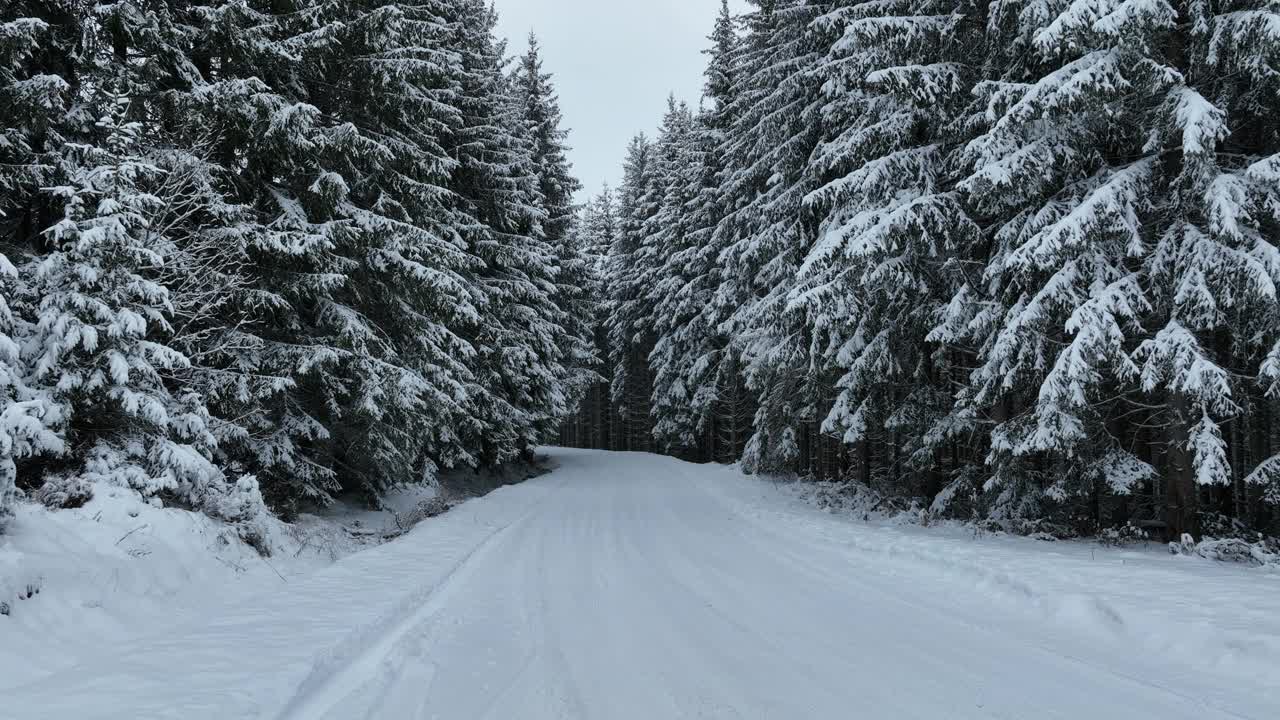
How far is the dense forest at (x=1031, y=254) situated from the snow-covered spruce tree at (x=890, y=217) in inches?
2.1

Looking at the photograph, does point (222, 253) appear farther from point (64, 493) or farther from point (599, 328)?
point (599, 328)

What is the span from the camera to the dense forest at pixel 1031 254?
23.4 feet

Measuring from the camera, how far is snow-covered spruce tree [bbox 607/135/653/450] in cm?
3641

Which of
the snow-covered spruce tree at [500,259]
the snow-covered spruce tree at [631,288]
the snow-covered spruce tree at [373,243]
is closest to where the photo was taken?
the snow-covered spruce tree at [373,243]

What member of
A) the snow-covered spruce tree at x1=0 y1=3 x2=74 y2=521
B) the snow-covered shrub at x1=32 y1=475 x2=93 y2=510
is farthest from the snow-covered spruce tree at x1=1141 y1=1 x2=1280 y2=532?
the snow-covered spruce tree at x1=0 y1=3 x2=74 y2=521

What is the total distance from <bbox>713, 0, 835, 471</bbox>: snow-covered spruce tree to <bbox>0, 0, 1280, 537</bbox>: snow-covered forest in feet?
0.47

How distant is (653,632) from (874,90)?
11.4 m

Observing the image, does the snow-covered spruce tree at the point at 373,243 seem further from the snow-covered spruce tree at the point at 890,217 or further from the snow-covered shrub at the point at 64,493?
the snow-covered spruce tree at the point at 890,217

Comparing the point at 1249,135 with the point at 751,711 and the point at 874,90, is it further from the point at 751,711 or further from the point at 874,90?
the point at 751,711

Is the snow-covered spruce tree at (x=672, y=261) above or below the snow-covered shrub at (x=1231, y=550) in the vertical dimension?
above

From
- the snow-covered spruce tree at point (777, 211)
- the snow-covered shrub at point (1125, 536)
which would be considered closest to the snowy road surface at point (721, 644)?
the snow-covered shrub at point (1125, 536)

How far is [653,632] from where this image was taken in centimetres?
527

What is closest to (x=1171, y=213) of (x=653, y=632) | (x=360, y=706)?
(x=653, y=632)

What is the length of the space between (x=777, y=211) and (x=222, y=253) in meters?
11.6
